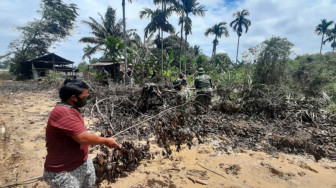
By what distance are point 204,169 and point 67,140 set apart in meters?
2.42

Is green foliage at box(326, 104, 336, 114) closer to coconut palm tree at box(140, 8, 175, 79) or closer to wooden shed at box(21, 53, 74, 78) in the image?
coconut palm tree at box(140, 8, 175, 79)

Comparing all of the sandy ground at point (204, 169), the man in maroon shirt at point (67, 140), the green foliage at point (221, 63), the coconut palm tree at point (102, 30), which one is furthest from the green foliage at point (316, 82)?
the coconut palm tree at point (102, 30)

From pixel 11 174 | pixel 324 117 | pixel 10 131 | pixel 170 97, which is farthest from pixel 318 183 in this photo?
pixel 10 131

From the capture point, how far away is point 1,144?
12.0 feet

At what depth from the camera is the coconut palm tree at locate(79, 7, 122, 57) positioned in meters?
18.3

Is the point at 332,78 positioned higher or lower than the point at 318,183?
higher

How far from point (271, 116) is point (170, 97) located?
11.5ft

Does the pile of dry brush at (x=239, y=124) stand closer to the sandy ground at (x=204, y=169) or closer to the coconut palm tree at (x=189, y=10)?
the sandy ground at (x=204, y=169)

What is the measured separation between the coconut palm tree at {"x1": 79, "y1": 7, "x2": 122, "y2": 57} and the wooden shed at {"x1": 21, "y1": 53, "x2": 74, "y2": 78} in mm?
4187

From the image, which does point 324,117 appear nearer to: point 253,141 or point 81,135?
point 253,141

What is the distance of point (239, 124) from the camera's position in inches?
189

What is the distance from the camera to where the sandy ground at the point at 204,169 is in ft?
8.70

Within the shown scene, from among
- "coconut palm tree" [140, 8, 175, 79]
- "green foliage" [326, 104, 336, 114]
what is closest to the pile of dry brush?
"green foliage" [326, 104, 336, 114]

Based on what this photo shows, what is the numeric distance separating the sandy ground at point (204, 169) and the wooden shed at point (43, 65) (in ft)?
64.3
